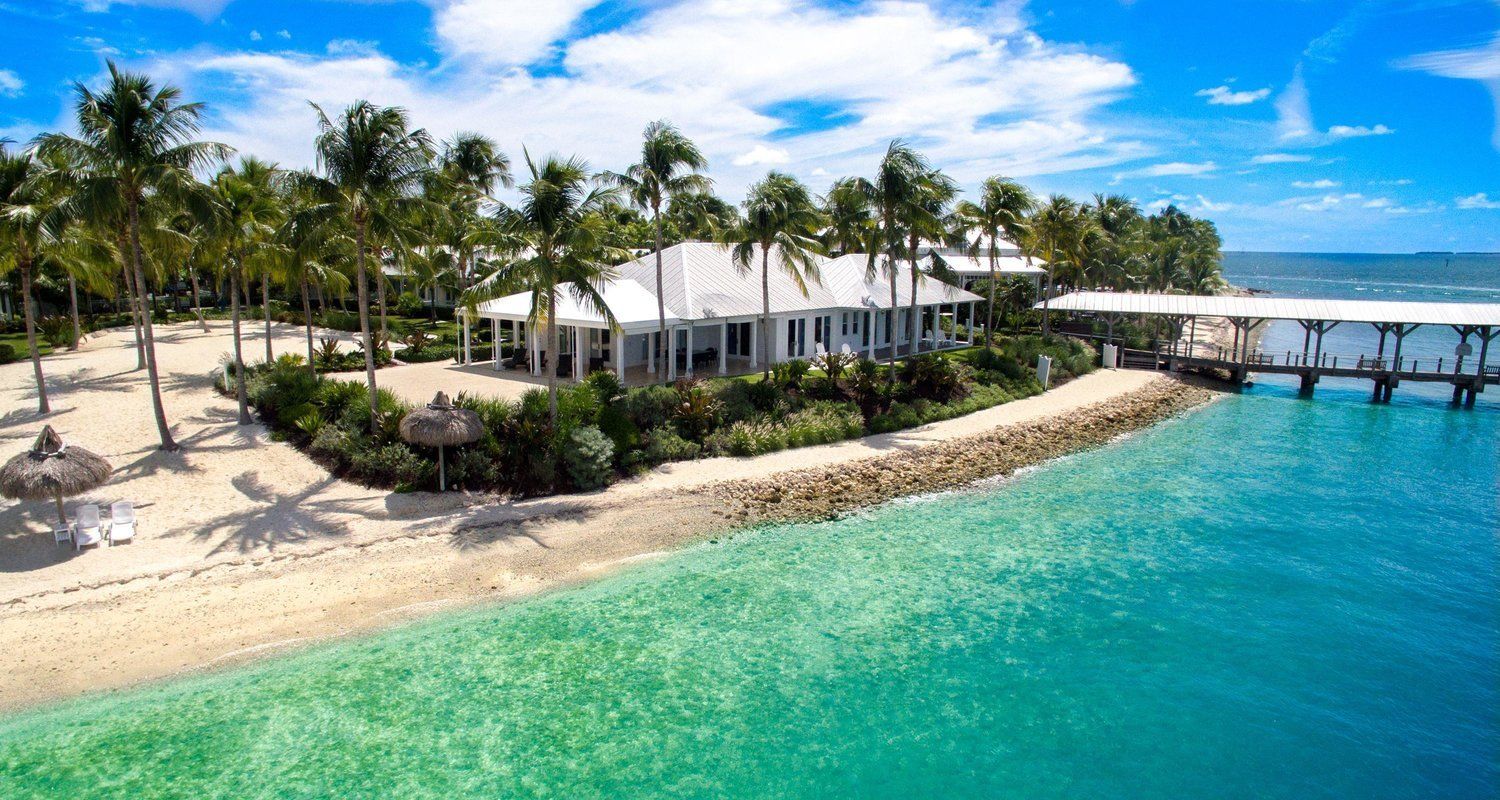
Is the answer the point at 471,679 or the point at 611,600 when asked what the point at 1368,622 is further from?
the point at 471,679

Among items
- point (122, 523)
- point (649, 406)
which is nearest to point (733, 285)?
point (649, 406)

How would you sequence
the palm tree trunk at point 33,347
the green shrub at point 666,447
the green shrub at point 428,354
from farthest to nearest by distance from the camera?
1. the green shrub at point 428,354
2. the palm tree trunk at point 33,347
3. the green shrub at point 666,447

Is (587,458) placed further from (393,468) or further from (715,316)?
(715,316)

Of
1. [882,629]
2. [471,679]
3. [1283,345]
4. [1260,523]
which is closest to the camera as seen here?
[471,679]

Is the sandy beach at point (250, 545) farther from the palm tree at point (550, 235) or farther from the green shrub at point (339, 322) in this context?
the green shrub at point (339, 322)

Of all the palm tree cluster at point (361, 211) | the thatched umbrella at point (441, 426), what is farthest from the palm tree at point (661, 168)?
the thatched umbrella at point (441, 426)

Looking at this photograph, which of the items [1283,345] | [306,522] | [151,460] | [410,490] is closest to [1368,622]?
[410,490]
